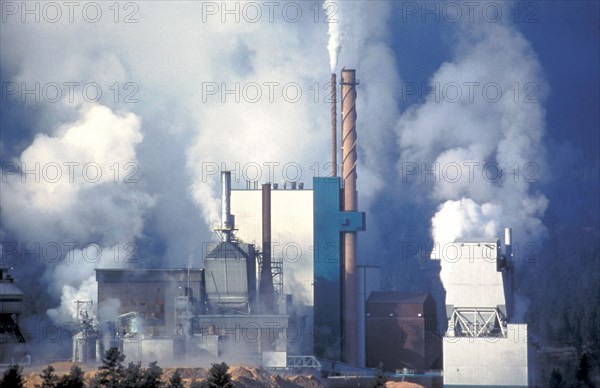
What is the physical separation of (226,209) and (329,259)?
650cm

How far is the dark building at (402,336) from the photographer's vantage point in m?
90.3

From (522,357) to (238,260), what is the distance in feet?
56.8

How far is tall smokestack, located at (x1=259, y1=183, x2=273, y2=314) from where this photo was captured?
298ft

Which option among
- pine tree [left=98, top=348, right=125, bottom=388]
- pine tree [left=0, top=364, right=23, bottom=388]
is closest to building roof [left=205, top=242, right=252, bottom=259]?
pine tree [left=98, top=348, right=125, bottom=388]

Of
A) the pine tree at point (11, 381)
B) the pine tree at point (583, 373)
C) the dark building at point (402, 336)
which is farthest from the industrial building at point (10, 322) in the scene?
the pine tree at point (583, 373)

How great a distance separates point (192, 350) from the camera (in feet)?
280

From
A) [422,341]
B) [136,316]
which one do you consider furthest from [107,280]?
[422,341]

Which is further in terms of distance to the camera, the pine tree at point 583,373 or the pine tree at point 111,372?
the pine tree at point 583,373

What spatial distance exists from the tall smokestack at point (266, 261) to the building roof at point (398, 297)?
231 inches

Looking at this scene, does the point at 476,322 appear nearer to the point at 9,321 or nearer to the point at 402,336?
the point at 402,336

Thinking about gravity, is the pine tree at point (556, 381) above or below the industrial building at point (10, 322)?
below

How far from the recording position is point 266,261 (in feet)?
306

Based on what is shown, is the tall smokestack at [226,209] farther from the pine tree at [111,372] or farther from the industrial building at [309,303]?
the pine tree at [111,372]

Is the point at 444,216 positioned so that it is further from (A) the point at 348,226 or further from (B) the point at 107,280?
(B) the point at 107,280
